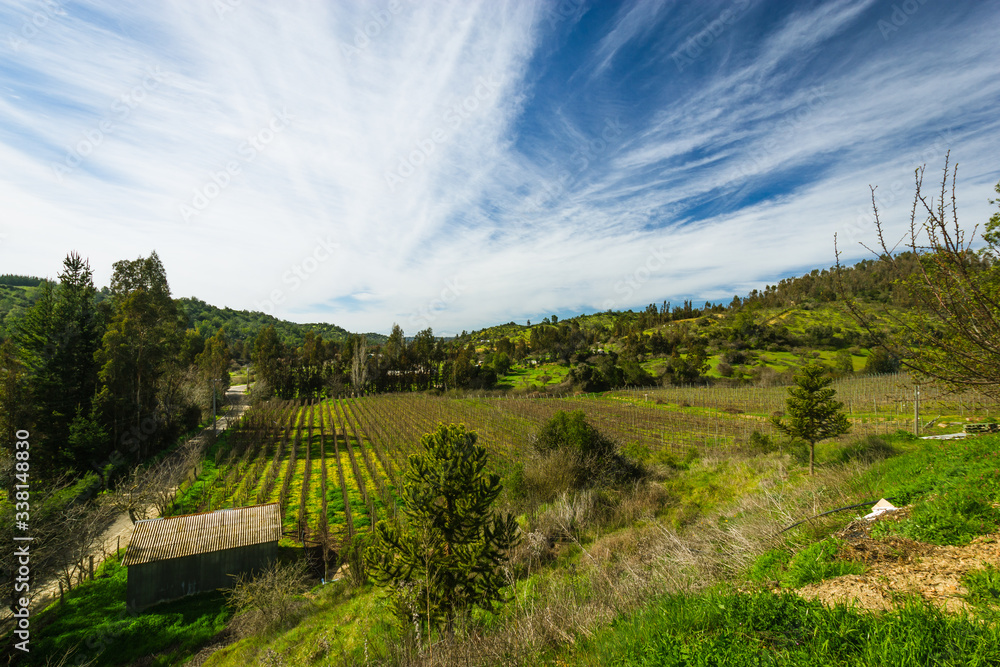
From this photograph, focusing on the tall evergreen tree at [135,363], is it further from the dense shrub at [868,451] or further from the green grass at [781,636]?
the dense shrub at [868,451]

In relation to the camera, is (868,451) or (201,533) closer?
(868,451)

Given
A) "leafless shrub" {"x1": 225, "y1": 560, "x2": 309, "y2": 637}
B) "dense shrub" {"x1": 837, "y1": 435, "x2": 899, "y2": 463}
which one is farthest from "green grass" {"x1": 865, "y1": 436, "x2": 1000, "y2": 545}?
"leafless shrub" {"x1": 225, "y1": 560, "x2": 309, "y2": 637}

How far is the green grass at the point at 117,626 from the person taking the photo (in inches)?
528

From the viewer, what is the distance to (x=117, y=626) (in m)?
14.7

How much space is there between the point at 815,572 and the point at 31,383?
40284 mm

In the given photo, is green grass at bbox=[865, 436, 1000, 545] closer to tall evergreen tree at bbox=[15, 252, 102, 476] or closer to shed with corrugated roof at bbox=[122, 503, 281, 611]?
shed with corrugated roof at bbox=[122, 503, 281, 611]

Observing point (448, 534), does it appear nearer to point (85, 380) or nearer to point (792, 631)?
point (792, 631)

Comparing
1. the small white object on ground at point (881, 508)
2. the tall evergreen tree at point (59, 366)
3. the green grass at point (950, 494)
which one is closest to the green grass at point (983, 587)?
the green grass at point (950, 494)

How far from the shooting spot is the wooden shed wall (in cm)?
1592

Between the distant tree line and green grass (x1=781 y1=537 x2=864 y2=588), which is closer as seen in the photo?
green grass (x1=781 y1=537 x2=864 y2=588)

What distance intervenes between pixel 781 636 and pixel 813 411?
59.6ft

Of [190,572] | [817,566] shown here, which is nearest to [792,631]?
[817,566]

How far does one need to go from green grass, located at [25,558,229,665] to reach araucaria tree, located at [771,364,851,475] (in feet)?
84.8

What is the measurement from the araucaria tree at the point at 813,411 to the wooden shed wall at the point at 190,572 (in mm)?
24567
